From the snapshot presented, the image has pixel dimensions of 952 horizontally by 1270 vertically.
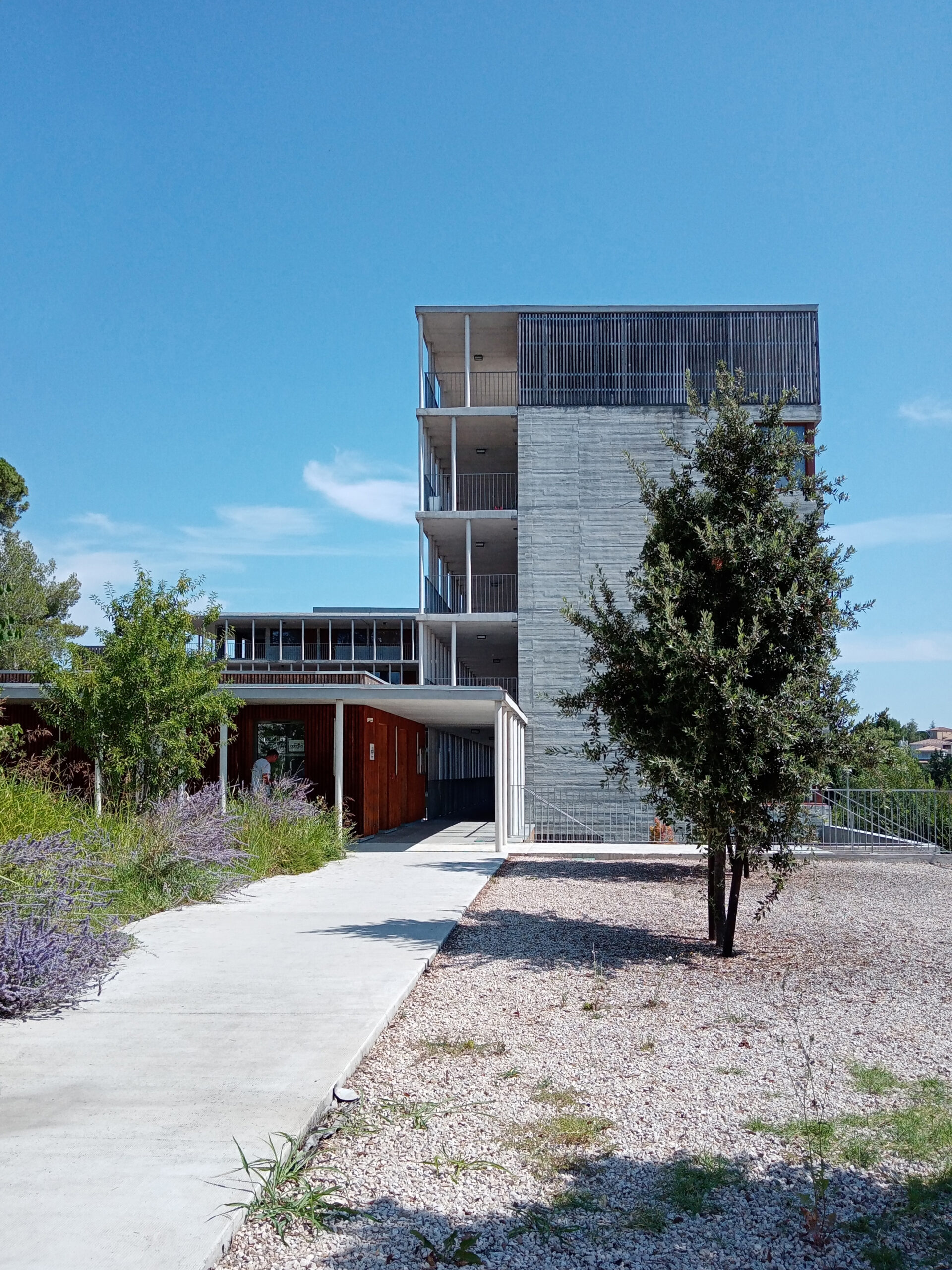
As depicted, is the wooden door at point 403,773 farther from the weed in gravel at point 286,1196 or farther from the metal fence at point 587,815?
the weed in gravel at point 286,1196

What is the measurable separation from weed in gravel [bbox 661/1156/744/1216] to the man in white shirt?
1248cm

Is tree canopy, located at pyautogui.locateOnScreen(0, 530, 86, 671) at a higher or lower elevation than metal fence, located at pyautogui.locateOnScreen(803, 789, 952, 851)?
higher

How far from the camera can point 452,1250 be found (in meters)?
3.71

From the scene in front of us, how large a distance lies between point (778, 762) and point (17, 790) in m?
7.65

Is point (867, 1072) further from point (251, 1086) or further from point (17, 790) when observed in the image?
point (17, 790)

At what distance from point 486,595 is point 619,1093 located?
94.1 ft

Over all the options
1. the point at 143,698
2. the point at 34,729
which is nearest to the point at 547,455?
the point at 34,729

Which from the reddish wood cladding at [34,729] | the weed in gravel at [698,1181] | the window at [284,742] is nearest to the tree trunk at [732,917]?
the weed in gravel at [698,1181]

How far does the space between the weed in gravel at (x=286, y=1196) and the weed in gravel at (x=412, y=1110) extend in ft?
2.22

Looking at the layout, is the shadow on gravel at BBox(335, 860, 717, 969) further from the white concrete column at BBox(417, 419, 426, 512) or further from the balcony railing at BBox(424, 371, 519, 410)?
the balcony railing at BBox(424, 371, 519, 410)

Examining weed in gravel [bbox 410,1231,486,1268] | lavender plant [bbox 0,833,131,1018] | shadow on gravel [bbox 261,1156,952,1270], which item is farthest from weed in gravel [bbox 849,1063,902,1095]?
lavender plant [bbox 0,833,131,1018]

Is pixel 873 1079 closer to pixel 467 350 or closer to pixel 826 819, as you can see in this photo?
pixel 826 819

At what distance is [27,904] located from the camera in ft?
22.0

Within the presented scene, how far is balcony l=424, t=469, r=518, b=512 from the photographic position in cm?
3378
